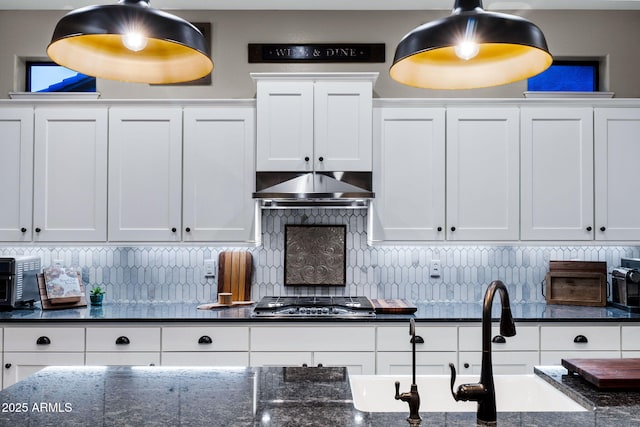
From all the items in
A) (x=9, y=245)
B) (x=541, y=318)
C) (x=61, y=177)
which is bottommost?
(x=541, y=318)

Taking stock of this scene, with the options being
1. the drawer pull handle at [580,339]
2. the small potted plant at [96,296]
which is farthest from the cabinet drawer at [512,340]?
the small potted plant at [96,296]

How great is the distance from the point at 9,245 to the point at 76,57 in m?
2.36

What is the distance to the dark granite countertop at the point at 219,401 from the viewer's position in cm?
124

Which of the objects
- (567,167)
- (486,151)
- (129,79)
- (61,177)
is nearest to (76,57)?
(129,79)

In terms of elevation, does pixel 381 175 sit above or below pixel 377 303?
above

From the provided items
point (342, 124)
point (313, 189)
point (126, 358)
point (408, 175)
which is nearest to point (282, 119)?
point (342, 124)

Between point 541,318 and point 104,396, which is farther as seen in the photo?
point 541,318

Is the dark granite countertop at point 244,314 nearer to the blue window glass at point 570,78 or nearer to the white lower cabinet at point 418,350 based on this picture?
the white lower cabinet at point 418,350

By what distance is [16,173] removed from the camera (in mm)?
3348

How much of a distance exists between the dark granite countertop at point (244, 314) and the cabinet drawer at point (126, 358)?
8.1 inches

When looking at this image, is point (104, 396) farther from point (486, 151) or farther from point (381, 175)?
point (486, 151)

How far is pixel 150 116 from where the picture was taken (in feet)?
11.1

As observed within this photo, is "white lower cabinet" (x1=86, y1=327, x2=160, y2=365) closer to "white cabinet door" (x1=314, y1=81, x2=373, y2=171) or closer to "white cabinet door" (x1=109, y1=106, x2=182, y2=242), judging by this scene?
"white cabinet door" (x1=109, y1=106, x2=182, y2=242)

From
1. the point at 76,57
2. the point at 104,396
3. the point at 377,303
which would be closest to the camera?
the point at 104,396
